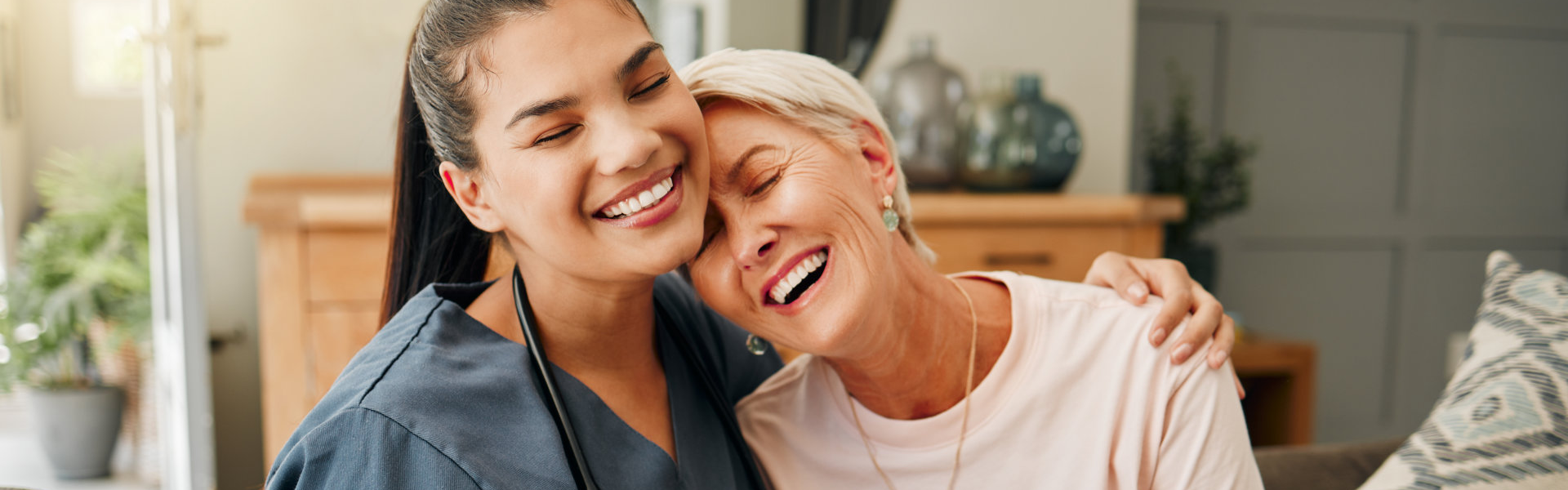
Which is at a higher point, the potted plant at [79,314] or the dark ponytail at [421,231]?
the dark ponytail at [421,231]

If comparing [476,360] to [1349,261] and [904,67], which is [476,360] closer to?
[904,67]

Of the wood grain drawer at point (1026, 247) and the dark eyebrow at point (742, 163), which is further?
the wood grain drawer at point (1026, 247)

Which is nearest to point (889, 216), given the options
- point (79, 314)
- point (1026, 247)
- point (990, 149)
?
point (1026, 247)

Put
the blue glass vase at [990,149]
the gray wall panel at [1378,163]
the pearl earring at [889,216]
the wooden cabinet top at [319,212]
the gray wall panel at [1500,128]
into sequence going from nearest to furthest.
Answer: the pearl earring at [889,216]
the wooden cabinet top at [319,212]
the blue glass vase at [990,149]
the gray wall panel at [1378,163]
the gray wall panel at [1500,128]

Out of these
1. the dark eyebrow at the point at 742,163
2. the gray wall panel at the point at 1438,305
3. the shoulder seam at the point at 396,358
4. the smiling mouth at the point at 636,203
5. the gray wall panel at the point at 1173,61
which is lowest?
the gray wall panel at the point at 1438,305

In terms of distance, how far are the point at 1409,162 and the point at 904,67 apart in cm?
283

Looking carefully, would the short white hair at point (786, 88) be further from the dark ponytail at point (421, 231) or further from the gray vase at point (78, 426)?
the gray vase at point (78, 426)

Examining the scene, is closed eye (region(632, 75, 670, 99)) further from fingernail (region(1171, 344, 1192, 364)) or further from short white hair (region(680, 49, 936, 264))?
fingernail (region(1171, 344, 1192, 364))

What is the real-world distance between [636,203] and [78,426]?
2486 millimetres

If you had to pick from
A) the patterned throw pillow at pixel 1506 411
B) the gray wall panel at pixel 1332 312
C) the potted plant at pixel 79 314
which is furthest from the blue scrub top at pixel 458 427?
the gray wall panel at pixel 1332 312

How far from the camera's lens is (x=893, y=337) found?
1.16 meters

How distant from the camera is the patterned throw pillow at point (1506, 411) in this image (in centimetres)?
110

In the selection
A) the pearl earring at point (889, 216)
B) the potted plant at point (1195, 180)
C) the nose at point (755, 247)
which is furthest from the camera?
the potted plant at point (1195, 180)

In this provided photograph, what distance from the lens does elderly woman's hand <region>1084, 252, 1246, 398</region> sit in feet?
3.66
